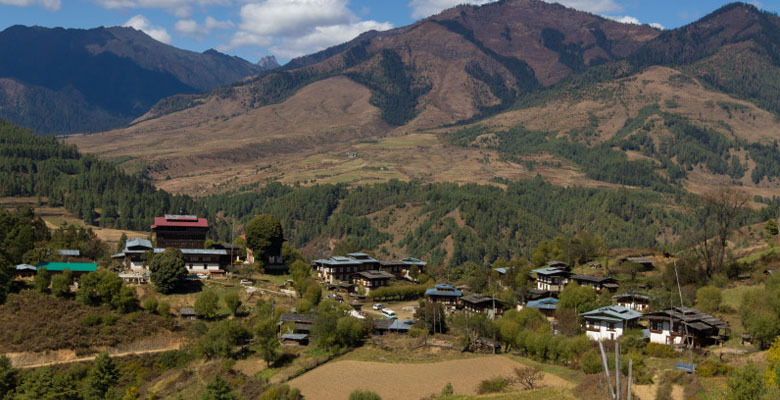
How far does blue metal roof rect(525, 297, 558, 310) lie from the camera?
72688 millimetres

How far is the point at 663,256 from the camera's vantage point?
95.9 metres

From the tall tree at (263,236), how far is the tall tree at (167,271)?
13.5 meters

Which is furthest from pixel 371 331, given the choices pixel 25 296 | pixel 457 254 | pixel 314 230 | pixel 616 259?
pixel 314 230

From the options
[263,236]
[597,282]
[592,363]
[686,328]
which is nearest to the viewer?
[592,363]

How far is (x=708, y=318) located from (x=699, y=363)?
11264mm

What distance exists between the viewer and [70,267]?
76.1 m

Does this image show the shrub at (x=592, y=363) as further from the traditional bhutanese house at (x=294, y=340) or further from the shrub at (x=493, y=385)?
the traditional bhutanese house at (x=294, y=340)

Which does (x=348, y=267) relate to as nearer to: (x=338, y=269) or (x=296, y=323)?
(x=338, y=269)

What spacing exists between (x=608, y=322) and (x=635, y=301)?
10893 mm

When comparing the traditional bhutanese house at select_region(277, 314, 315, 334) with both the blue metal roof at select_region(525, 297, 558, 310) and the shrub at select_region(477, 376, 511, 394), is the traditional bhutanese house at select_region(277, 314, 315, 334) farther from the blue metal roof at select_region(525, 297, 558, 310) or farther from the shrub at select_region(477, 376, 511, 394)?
the blue metal roof at select_region(525, 297, 558, 310)

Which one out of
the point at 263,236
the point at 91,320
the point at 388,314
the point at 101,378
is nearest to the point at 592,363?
the point at 388,314

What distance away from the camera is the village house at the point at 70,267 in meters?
75.1

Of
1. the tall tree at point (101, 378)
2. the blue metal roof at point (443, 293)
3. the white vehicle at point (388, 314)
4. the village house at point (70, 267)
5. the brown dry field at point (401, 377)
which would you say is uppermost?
the village house at point (70, 267)

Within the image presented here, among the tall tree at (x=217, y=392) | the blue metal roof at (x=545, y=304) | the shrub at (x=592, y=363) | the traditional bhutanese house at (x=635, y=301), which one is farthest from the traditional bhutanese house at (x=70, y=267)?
the traditional bhutanese house at (x=635, y=301)
